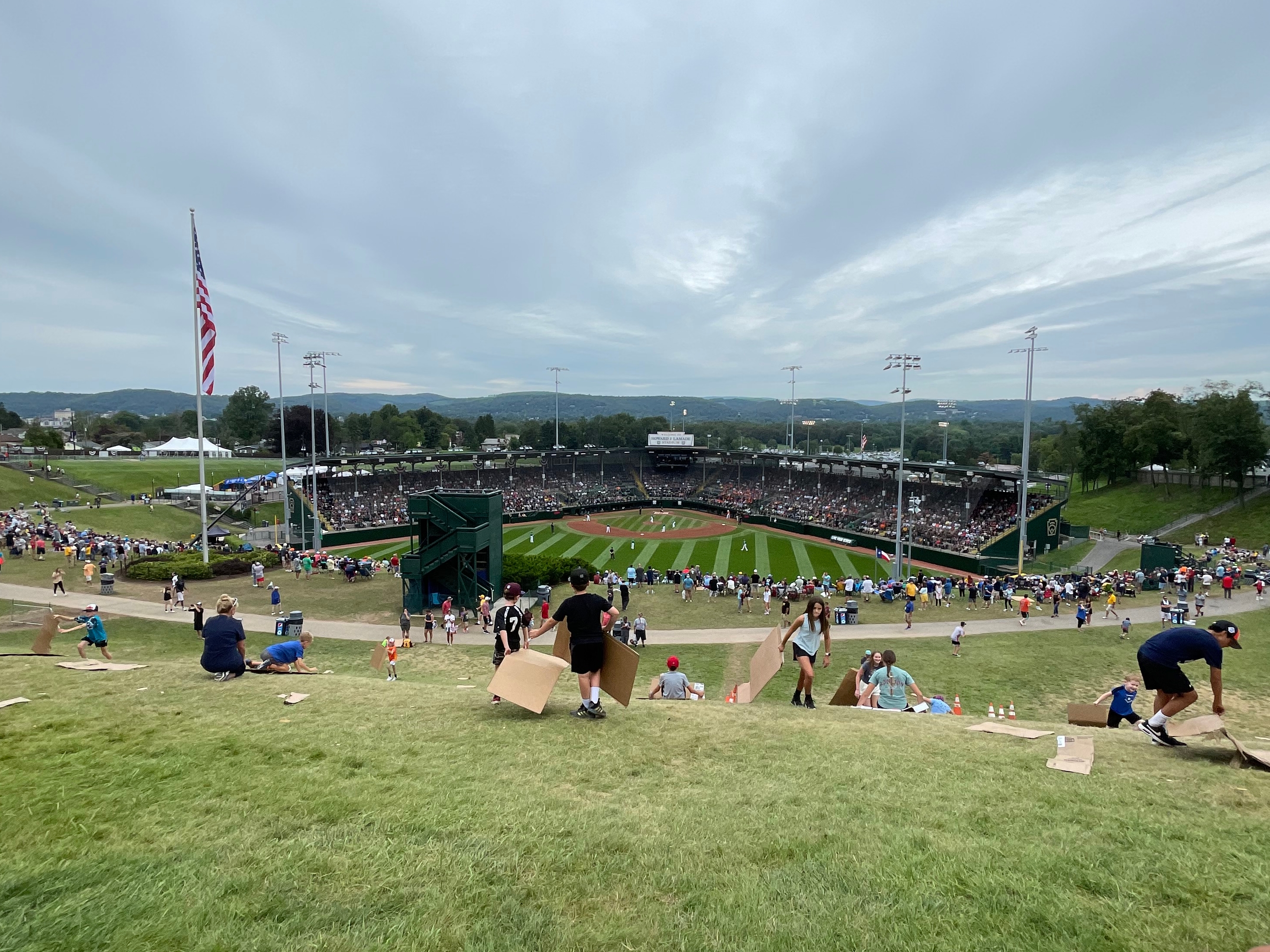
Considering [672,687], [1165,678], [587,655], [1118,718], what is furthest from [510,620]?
[1118,718]

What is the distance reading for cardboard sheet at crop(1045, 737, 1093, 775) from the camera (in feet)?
19.4

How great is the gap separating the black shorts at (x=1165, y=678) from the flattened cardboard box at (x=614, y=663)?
18.0 feet

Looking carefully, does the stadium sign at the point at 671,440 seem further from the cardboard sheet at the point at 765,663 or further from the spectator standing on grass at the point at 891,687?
the cardboard sheet at the point at 765,663

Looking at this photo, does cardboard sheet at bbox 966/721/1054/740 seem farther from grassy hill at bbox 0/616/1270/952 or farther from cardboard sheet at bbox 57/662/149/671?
cardboard sheet at bbox 57/662/149/671

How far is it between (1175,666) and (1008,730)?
A: 194cm

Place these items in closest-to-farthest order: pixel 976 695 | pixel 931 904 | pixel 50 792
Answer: pixel 931 904 → pixel 50 792 → pixel 976 695

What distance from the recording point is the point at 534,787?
534 centimetres


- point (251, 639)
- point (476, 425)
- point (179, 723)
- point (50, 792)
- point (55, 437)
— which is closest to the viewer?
point (50, 792)

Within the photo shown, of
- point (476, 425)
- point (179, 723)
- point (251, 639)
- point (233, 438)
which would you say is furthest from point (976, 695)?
point (233, 438)

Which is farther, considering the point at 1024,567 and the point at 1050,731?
the point at 1024,567

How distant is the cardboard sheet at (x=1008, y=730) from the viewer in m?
7.44

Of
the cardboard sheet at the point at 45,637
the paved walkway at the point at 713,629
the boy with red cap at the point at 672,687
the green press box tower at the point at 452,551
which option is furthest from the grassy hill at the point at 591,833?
the green press box tower at the point at 452,551

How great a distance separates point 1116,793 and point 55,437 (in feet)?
360

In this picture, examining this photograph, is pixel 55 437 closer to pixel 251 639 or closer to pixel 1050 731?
pixel 251 639
